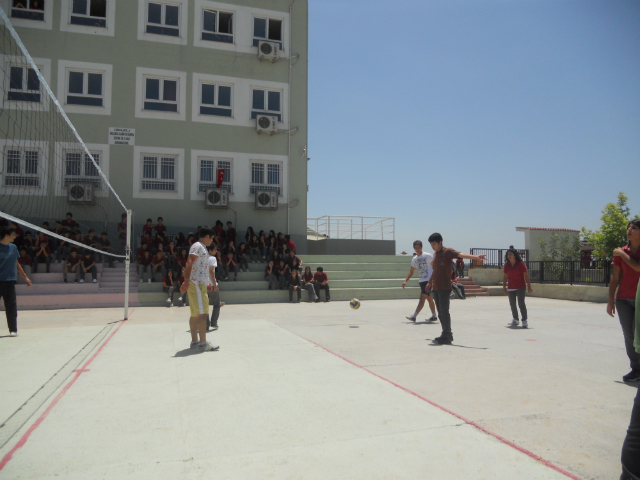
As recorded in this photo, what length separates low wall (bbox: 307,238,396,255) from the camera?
80.4ft

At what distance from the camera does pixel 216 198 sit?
766 inches

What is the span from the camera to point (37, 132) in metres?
17.5

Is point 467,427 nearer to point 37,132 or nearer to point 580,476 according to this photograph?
point 580,476

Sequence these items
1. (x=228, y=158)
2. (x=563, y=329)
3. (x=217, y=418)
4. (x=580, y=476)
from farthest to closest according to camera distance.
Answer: (x=228, y=158) < (x=563, y=329) < (x=217, y=418) < (x=580, y=476)

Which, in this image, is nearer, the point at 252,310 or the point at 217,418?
the point at 217,418

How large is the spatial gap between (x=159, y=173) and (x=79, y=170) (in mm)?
3104

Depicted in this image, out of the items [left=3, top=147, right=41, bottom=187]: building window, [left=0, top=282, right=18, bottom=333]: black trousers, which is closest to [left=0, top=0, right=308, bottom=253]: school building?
[left=3, top=147, right=41, bottom=187]: building window

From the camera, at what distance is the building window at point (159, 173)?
19281mm

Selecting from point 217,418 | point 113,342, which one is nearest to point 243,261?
point 113,342

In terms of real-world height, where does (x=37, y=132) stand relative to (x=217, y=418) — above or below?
above

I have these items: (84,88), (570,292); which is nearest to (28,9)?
(84,88)

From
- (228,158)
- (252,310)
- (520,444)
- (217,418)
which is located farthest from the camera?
(228,158)

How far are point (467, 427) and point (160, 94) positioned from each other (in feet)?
64.4

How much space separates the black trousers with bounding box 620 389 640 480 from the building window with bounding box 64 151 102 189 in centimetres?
1897
